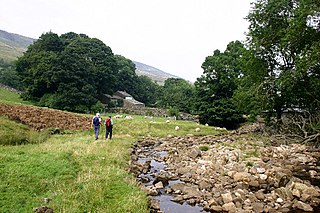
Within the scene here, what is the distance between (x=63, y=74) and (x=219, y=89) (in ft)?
96.3

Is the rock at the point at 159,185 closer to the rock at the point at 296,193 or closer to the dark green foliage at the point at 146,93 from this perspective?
the rock at the point at 296,193

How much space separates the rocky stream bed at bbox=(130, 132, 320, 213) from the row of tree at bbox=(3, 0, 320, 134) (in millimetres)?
6209

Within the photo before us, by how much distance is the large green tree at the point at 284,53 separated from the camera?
20.7 m

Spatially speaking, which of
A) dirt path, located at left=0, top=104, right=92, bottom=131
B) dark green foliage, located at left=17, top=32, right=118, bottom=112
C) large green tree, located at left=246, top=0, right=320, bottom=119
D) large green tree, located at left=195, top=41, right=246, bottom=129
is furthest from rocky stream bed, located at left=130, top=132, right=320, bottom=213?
dark green foliage, located at left=17, top=32, right=118, bottom=112

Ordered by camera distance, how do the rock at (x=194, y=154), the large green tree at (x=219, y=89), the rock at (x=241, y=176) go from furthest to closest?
the large green tree at (x=219, y=89) < the rock at (x=194, y=154) < the rock at (x=241, y=176)

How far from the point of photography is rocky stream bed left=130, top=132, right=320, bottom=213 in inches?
438

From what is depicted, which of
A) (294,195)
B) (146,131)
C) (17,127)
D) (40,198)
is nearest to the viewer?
(40,198)

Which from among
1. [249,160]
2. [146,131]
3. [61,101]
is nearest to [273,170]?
[249,160]

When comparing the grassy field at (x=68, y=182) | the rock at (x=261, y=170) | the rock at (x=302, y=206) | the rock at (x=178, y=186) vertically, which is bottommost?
the grassy field at (x=68, y=182)

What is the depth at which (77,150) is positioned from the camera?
16.7m

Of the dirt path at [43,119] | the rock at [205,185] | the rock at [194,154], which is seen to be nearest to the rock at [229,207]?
the rock at [205,185]

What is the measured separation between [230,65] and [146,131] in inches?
758

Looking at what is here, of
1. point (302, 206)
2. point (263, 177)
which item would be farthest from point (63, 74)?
point (302, 206)

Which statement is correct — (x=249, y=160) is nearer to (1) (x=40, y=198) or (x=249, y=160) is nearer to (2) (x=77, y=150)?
(2) (x=77, y=150)
